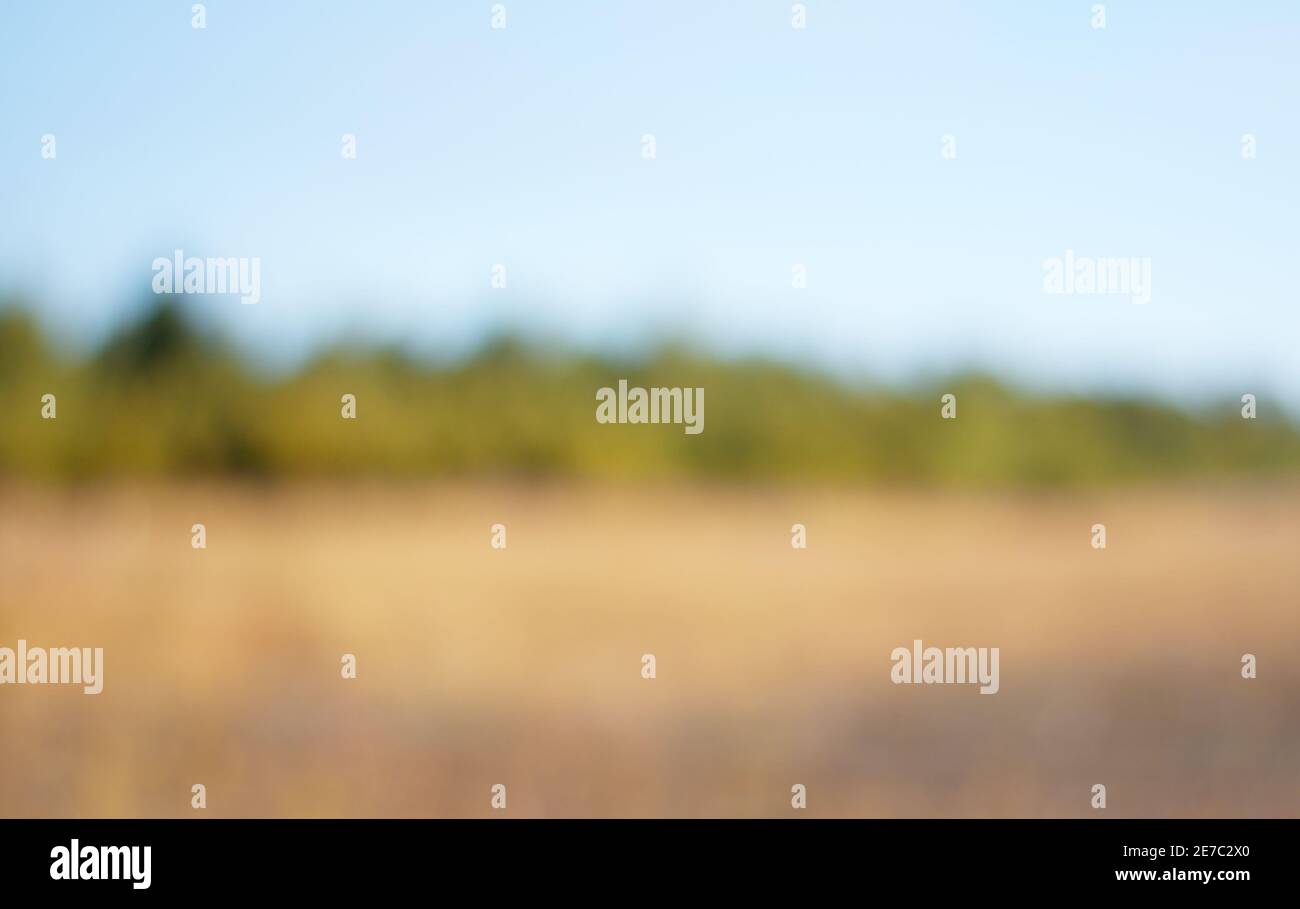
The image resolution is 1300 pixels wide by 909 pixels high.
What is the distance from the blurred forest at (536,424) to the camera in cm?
1464

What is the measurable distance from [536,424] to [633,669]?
9.38 metres

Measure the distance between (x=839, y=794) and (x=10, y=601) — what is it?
6162 mm

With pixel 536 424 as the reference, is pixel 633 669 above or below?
below

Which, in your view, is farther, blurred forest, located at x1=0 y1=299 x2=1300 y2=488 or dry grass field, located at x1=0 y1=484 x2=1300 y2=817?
blurred forest, located at x1=0 y1=299 x2=1300 y2=488

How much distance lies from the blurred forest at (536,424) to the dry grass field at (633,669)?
1.62 metres

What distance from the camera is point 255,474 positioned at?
14836 mm

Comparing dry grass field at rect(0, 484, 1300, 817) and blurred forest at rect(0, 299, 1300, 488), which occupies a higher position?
blurred forest at rect(0, 299, 1300, 488)

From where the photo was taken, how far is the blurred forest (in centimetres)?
1464

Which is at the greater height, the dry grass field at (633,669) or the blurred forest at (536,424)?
the blurred forest at (536,424)

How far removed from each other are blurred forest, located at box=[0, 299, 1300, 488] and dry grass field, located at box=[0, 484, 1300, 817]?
5.31 ft

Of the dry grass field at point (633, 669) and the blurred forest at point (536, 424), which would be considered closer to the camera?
the dry grass field at point (633, 669)

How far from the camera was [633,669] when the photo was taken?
5969 mm
